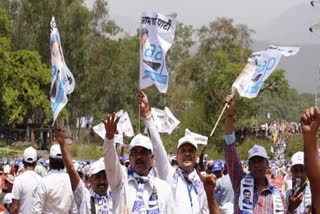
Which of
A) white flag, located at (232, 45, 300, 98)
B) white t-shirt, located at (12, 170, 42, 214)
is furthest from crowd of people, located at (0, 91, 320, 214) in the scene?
white flag, located at (232, 45, 300, 98)

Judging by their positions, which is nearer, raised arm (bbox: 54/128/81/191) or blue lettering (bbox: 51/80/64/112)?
raised arm (bbox: 54/128/81/191)

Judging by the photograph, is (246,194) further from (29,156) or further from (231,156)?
(29,156)

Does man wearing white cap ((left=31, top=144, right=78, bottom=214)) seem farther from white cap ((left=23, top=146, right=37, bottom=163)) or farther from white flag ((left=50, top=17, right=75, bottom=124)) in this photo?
white cap ((left=23, top=146, right=37, bottom=163))

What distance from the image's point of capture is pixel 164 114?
10.5 m

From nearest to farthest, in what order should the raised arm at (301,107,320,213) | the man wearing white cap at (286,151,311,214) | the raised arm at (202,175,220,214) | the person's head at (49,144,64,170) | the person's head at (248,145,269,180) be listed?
the raised arm at (301,107,320,213)
the raised arm at (202,175,220,214)
the man wearing white cap at (286,151,311,214)
the person's head at (248,145,269,180)
the person's head at (49,144,64,170)

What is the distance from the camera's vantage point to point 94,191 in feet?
19.0

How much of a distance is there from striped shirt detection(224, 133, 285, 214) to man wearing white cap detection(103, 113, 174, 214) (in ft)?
2.58

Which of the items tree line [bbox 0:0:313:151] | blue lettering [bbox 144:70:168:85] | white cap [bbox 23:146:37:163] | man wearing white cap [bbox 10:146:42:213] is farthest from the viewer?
tree line [bbox 0:0:313:151]

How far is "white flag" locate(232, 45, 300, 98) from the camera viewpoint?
725cm

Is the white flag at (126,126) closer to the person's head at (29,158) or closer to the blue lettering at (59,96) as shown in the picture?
the person's head at (29,158)

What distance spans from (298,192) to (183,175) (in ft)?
3.08

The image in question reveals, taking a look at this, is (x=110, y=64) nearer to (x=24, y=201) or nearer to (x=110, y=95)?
(x=110, y=95)

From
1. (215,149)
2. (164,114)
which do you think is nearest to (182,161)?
(164,114)

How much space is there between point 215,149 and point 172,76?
15.9 m
